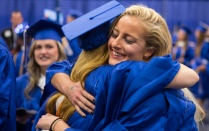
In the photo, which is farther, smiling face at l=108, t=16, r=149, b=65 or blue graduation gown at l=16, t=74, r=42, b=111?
blue graduation gown at l=16, t=74, r=42, b=111

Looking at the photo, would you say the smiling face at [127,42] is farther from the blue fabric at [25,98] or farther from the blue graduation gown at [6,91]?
the blue fabric at [25,98]

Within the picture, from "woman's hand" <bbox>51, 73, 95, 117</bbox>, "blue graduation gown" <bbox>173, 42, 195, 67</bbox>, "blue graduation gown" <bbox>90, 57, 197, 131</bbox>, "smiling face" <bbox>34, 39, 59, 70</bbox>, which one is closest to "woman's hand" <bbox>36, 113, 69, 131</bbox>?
"woman's hand" <bbox>51, 73, 95, 117</bbox>

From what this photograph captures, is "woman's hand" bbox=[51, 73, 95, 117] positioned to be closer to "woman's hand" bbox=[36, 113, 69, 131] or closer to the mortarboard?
"woman's hand" bbox=[36, 113, 69, 131]

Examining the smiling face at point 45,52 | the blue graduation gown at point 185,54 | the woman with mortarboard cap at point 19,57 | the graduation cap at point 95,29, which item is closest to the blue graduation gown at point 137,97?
the graduation cap at point 95,29

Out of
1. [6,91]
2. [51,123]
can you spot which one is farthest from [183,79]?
[6,91]

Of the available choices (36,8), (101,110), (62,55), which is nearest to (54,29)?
(62,55)

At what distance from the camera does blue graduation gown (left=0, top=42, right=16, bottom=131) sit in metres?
2.67

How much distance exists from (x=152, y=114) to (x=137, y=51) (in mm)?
317

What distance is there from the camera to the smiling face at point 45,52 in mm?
4098

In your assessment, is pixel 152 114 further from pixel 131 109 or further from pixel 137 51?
pixel 137 51

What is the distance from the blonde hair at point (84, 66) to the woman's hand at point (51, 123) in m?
0.04

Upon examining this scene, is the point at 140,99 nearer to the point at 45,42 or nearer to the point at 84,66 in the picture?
the point at 84,66

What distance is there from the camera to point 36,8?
12188 millimetres

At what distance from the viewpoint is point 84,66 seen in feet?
6.86
